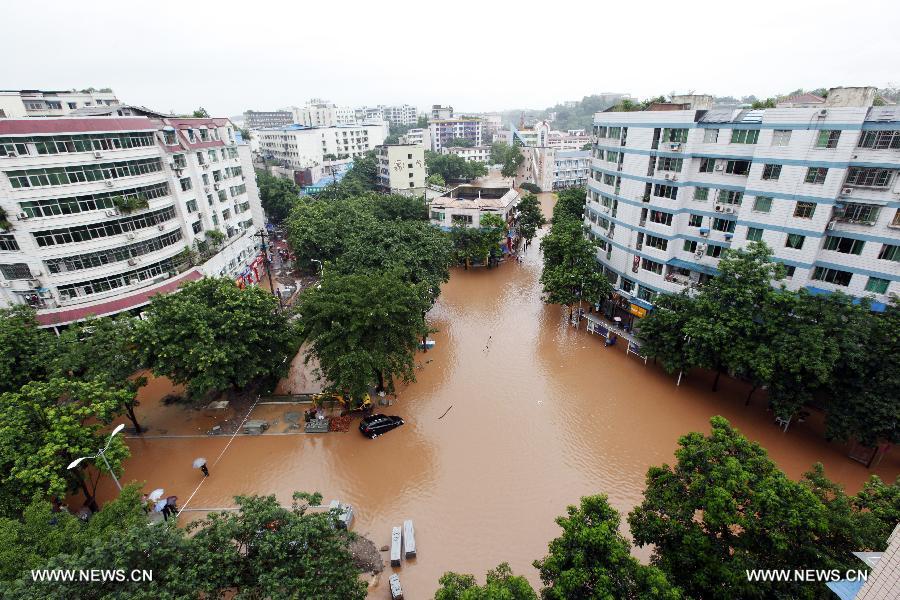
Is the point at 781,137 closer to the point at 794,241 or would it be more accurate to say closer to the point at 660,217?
the point at 794,241

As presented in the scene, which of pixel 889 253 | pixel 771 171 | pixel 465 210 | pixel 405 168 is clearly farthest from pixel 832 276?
pixel 405 168

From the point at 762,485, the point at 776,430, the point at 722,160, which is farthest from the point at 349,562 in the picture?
the point at 722,160

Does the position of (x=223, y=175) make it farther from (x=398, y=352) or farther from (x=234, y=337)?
(x=398, y=352)

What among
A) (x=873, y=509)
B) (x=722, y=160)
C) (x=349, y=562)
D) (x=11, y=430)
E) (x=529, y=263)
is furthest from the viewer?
(x=529, y=263)

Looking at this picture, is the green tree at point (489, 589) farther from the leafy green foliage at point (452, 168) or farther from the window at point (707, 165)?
the leafy green foliage at point (452, 168)

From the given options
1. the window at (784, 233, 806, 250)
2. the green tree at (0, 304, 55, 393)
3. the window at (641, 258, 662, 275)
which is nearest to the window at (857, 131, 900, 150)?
the window at (784, 233, 806, 250)

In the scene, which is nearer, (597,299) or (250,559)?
(250,559)

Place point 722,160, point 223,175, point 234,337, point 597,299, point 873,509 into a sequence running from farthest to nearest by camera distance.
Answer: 1. point 223,175
2. point 597,299
3. point 722,160
4. point 234,337
5. point 873,509

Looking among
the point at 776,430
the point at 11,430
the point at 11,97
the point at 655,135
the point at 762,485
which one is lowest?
the point at 776,430
